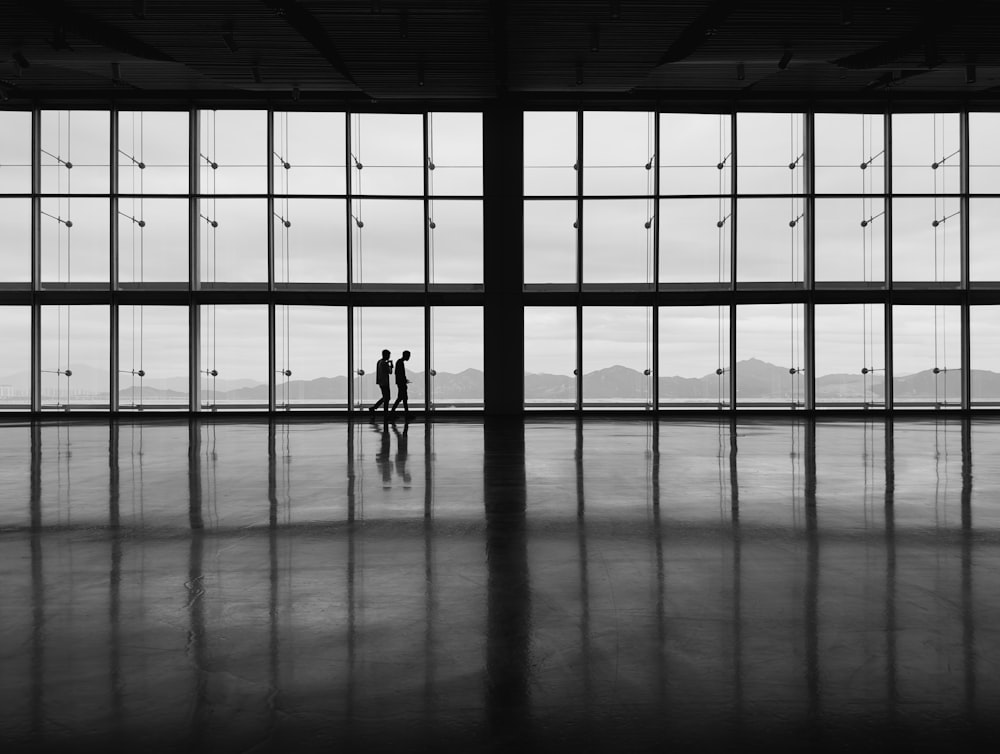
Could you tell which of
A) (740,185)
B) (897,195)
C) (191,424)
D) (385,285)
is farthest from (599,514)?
(897,195)

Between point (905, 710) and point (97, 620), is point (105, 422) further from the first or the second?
point (905, 710)

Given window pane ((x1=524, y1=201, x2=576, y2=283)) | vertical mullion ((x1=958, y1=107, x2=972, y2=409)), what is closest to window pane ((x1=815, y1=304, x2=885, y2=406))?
vertical mullion ((x1=958, y1=107, x2=972, y2=409))

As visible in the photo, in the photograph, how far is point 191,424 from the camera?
17.1m

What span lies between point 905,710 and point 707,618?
3.27 feet

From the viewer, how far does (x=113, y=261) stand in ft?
64.0

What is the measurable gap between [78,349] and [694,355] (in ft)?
51.2

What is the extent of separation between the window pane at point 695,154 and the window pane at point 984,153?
6.29 metres

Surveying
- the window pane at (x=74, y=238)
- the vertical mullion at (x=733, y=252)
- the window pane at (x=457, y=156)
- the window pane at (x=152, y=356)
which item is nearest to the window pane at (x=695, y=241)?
the vertical mullion at (x=733, y=252)

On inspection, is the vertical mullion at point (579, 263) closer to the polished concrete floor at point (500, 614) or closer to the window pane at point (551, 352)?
the window pane at point (551, 352)

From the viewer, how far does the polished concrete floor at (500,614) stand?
2.51 metres

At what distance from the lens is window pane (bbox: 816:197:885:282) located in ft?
65.0

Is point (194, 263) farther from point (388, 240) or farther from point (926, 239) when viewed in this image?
point (926, 239)

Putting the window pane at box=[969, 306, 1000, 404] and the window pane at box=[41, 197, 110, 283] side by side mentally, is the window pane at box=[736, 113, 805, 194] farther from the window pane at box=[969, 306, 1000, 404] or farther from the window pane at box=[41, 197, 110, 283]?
the window pane at box=[41, 197, 110, 283]

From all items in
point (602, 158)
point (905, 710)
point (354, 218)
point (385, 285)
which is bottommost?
point (905, 710)
